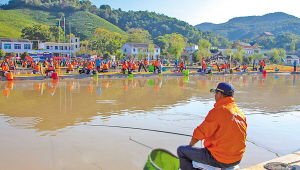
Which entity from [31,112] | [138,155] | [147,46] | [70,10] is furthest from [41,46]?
[70,10]

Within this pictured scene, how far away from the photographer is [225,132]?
320 cm

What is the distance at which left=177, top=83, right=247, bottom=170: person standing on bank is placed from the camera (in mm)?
3205

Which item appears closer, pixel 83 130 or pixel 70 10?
pixel 83 130

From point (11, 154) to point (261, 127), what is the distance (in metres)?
5.74

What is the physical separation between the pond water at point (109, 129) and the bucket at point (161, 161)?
1592 mm

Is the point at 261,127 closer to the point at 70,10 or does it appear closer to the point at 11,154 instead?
the point at 11,154

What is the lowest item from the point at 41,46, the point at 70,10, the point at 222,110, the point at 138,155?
the point at 138,155

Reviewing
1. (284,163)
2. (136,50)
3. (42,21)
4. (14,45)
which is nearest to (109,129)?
(284,163)

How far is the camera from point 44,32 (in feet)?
242

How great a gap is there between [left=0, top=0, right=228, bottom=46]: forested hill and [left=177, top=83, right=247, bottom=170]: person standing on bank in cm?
13315

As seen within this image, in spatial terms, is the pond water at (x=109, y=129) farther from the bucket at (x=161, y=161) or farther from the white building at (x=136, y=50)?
the white building at (x=136, y=50)

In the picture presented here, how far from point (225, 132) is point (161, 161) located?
0.75m

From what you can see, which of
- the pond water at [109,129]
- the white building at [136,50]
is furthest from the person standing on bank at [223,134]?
the white building at [136,50]

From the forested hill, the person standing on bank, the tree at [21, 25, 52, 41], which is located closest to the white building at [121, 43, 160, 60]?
the tree at [21, 25, 52, 41]
